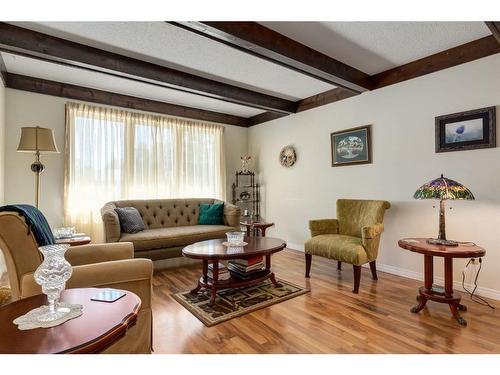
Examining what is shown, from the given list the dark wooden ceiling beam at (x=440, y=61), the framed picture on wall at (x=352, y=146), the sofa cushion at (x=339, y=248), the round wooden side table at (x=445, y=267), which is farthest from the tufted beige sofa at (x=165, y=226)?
the dark wooden ceiling beam at (x=440, y=61)

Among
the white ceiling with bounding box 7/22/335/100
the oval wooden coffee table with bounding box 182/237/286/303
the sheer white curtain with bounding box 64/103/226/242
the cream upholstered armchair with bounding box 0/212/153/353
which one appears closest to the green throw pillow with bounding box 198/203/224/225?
the sheer white curtain with bounding box 64/103/226/242

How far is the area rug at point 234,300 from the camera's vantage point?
7.36ft

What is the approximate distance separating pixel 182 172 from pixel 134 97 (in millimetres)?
1407

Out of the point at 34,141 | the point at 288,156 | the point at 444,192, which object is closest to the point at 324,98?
the point at 288,156

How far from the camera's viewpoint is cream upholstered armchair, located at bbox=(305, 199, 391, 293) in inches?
108

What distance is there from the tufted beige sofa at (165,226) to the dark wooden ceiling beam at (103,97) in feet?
5.02

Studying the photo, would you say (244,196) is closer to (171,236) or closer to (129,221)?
(171,236)

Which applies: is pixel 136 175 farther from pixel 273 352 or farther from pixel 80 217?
pixel 273 352

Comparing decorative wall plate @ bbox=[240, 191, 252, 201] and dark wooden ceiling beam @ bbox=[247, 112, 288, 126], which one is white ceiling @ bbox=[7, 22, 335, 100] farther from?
decorative wall plate @ bbox=[240, 191, 252, 201]

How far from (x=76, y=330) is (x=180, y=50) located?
2686 millimetres

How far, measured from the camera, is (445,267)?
2.29 metres
